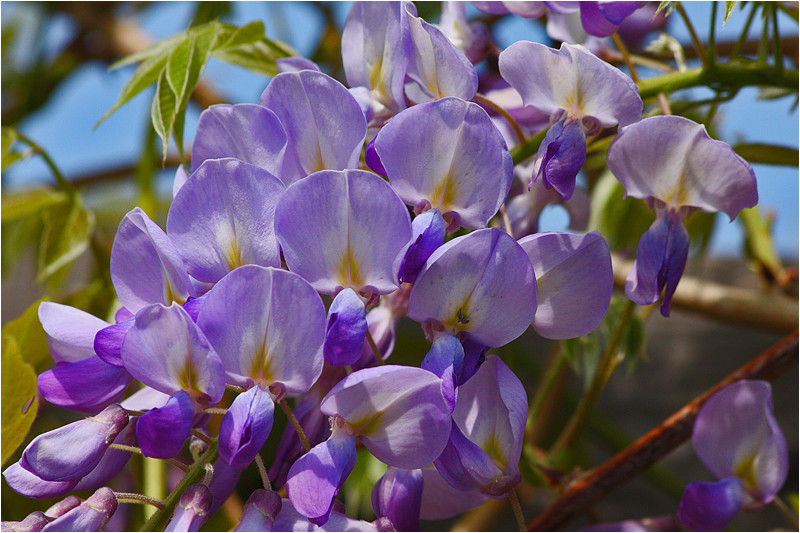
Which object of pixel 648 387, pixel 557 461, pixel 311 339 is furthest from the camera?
pixel 648 387

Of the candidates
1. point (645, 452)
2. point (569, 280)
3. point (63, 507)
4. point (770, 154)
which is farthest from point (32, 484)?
point (770, 154)

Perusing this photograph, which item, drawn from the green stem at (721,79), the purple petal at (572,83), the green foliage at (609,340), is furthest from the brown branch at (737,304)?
the purple petal at (572,83)

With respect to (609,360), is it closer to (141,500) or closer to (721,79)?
(721,79)

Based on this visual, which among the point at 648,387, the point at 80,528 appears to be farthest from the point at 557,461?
the point at 648,387

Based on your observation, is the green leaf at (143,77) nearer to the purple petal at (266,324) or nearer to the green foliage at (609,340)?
the purple petal at (266,324)

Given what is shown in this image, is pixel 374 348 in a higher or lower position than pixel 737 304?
higher

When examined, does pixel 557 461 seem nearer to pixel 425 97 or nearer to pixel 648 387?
pixel 425 97
